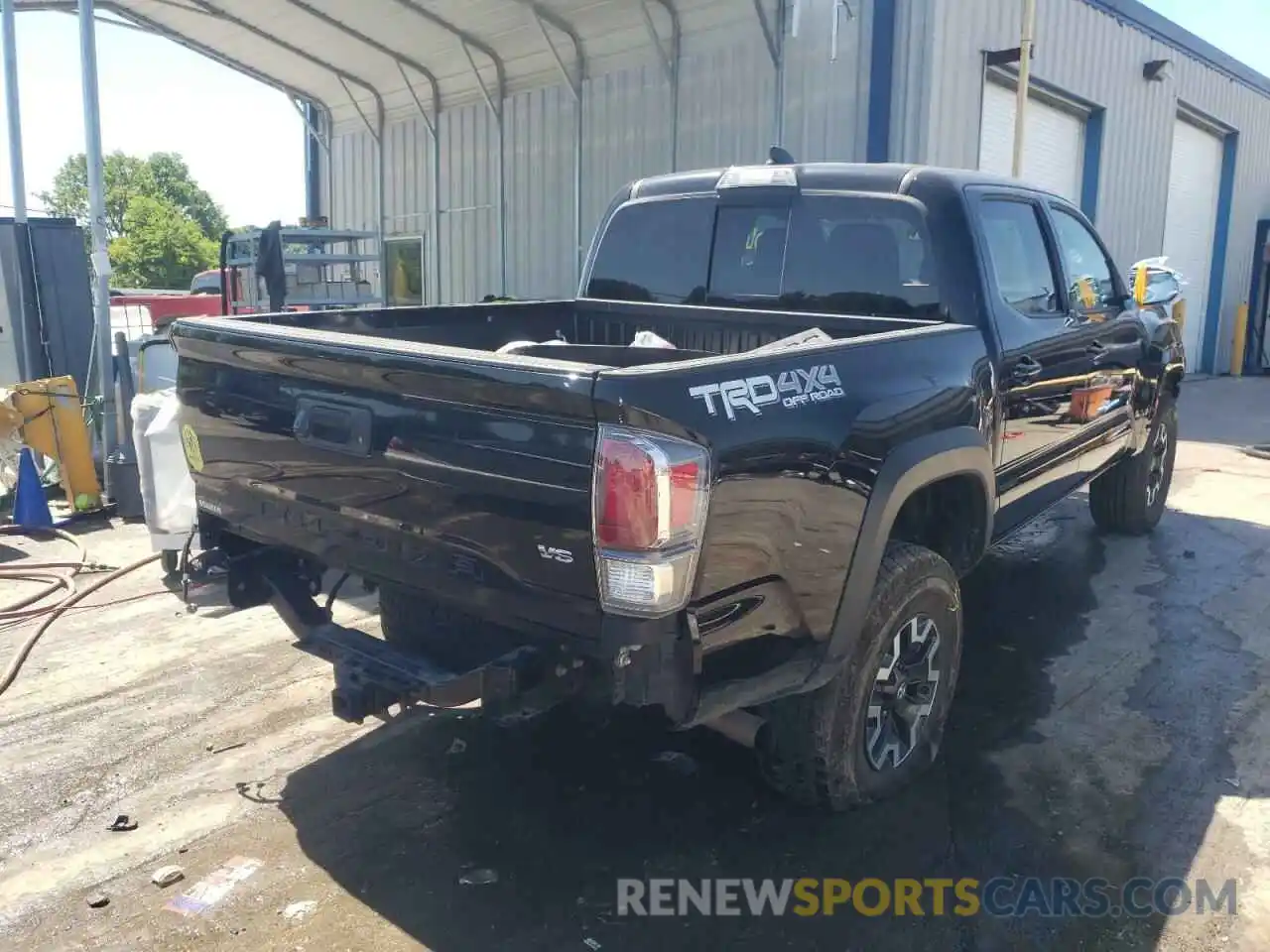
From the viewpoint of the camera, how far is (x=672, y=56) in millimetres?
11422

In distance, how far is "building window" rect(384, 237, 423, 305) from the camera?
52.3ft

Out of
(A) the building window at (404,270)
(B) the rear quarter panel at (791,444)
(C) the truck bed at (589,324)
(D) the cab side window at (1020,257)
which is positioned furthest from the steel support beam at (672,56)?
(B) the rear quarter panel at (791,444)

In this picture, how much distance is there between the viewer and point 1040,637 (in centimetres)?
484

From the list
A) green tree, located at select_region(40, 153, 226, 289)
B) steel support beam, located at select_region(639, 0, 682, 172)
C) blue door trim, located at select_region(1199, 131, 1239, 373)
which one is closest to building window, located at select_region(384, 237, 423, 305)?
steel support beam, located at select_region(639, 0, 682, 172)

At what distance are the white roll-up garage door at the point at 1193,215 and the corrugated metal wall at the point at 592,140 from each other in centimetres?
876

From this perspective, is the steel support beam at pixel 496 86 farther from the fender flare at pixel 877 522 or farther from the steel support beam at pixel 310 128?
the fender flare at pixel 877 522

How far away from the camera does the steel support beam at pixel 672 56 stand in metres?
11.0

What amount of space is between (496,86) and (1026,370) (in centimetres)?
1139

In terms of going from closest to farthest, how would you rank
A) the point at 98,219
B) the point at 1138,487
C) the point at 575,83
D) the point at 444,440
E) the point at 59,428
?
the point at 444,440 < the point at 1138,487 < the point at 59,428 < the point at 98,219 < the point at 575,83

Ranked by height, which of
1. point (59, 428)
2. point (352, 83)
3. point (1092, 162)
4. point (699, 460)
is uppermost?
point (352, 83)

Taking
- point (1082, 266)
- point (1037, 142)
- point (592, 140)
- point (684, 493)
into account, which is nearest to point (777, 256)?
point (1082, 266)

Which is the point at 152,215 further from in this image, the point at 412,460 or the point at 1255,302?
the point at 412,460

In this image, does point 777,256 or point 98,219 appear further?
point 98,219

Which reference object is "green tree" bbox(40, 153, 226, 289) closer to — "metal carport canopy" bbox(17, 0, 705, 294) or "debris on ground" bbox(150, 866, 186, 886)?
"metal carport canopy" bbox(17, 0, 705, 294)
